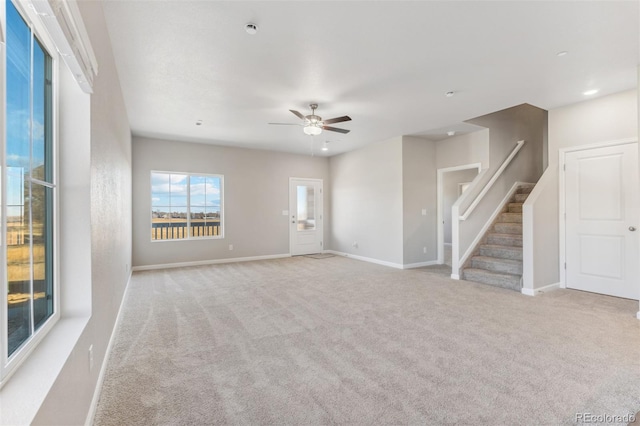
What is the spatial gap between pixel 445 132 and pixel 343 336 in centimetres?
483

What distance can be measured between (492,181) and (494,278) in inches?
76.9

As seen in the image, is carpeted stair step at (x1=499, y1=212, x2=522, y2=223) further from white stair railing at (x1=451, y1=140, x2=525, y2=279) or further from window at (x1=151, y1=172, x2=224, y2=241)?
window at (x1=151, y1=172, x2=224, y2=241)

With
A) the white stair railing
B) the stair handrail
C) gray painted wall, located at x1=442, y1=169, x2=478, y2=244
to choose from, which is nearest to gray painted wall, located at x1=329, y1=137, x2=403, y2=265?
the white stair railing

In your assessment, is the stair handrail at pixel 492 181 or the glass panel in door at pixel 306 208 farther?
the glass panel in door at pixel 306 208

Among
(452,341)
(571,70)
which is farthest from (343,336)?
(571,70)

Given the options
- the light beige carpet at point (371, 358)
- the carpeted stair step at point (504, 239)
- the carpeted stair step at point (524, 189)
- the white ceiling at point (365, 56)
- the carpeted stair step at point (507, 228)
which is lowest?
the light beige carpet at point (371, 358)

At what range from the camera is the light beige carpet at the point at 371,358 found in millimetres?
1834

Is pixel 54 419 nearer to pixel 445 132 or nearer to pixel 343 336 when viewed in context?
pixel 343 336

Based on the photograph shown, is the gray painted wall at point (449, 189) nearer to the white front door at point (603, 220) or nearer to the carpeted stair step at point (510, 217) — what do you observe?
the carpeted stair step at point (510, 217)

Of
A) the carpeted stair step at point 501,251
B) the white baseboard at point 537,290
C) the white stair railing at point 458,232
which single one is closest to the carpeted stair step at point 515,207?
the white stair railing at point 458,232

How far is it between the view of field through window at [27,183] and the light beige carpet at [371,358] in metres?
0.92

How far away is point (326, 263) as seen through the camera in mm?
6793

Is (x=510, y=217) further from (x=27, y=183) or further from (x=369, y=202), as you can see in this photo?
(x=27, y=183)

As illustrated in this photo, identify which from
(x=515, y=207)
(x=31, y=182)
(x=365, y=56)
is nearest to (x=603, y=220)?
(x=515, y=207)
